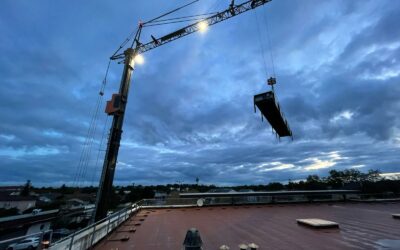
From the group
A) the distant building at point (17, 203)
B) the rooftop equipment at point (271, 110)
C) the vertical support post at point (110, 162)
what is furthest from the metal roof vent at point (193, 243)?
the distant building at point (17, 203)

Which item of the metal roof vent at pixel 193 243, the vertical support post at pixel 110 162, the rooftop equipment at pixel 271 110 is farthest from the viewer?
the vertical support post at pixel 110 162

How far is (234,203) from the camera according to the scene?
964 inches

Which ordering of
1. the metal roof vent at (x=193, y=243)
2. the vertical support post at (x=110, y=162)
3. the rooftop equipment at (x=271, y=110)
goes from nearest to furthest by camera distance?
the metal roof vent at (x=193, y=243), the rooftop equipment at (x=271, y=110), the vertical support post at (x=110, y=162)

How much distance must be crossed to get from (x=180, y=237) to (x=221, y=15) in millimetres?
29872

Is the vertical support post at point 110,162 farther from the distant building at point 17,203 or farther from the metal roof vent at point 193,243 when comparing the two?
the distant building at point 17,203

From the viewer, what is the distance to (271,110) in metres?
14.2

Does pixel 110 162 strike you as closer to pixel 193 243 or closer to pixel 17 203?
pixel 193 243

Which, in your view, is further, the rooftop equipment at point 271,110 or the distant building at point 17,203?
the distant building at point 17,203

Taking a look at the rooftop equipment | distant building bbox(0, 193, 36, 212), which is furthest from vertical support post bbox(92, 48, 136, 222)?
distant building bbox(0, 193, 36, 212)

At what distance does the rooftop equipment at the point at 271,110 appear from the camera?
13.2m

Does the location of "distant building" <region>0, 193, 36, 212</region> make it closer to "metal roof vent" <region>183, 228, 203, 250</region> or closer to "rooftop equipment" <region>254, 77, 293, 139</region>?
"rooftop equipment" <region>254, 77, 293, 139</region>

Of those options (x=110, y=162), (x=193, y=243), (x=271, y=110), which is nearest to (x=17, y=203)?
(x=110, y=162)

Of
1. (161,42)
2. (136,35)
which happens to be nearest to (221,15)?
(161,42)

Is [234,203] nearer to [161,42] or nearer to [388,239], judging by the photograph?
[388,239]
